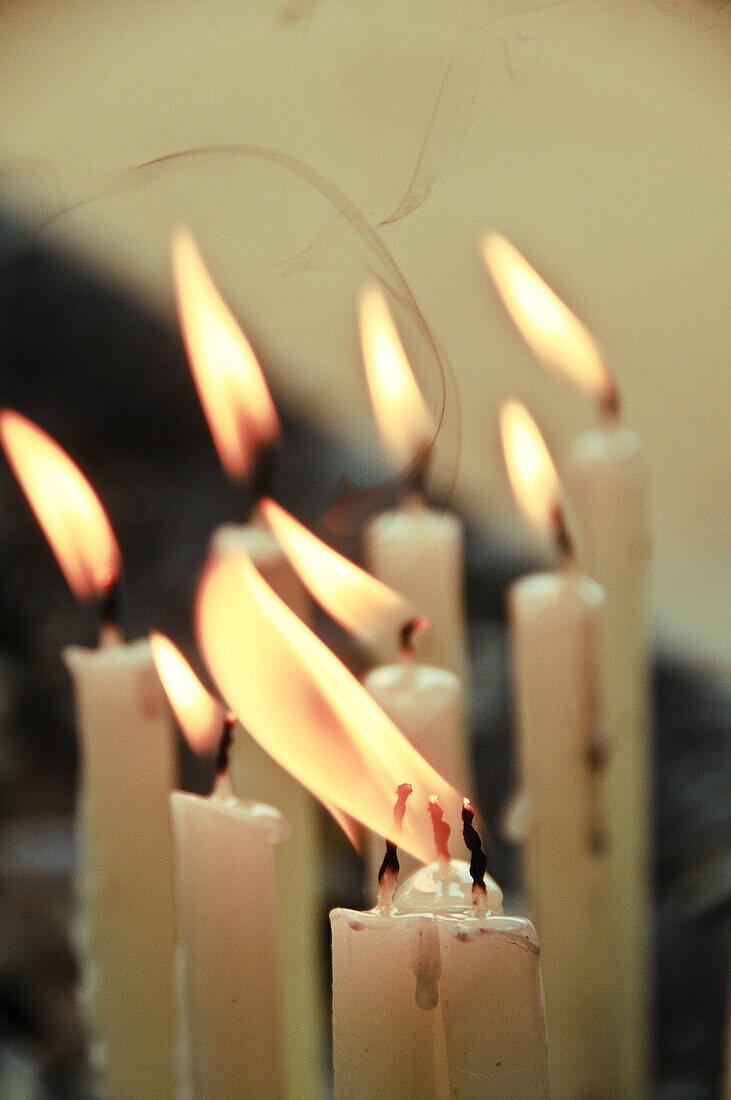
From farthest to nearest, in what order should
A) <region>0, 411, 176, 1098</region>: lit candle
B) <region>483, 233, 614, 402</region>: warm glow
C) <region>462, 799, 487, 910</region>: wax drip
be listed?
<region>483, 233, 614, 402</region>: warm glow < <region>0, 411, 176, 1098</region>: lit candle < <region>462, 799, 487, 910</region>: wax drip

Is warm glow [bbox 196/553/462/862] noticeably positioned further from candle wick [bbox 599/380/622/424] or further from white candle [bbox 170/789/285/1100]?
candle wick [bbox 599/380/622/424]

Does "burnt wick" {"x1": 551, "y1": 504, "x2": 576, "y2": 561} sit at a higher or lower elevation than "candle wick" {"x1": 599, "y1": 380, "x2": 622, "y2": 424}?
lower

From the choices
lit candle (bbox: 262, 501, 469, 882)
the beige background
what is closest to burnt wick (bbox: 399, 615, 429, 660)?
lit candle (bbox: 262, 501, 469, 882)

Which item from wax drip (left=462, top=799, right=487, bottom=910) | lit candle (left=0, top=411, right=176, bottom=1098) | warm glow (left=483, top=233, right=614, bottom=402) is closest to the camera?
wax drip (left=462, top=799, right=487, bottom=910)

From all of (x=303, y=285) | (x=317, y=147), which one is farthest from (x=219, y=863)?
(x=303, y=285)

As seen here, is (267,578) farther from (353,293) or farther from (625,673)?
(353,293)

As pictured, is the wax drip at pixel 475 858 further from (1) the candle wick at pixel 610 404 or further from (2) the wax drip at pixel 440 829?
(1) the candle wick at pixel 610 404

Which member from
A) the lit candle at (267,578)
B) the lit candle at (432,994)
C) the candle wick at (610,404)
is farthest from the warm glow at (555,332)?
the lit candle at (432,994)
